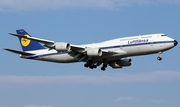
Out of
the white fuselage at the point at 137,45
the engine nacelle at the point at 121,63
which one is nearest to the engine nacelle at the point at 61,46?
the white fuselage at the point at 137,45

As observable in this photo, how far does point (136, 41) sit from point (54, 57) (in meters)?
13.7

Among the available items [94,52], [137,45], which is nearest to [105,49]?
[94,52]

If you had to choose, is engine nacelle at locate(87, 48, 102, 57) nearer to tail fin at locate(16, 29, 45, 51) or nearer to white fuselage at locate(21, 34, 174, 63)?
white fuselage at locate(21, 34, 174, 63)

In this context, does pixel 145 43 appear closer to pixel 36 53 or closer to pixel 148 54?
pixel 148 54

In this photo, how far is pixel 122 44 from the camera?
7231 cm

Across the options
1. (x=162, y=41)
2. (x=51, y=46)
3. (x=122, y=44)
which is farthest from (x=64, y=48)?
(x=162, y=41)

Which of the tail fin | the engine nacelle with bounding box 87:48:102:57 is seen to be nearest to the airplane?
the engine nacelle with bounding box 87:48:102:57

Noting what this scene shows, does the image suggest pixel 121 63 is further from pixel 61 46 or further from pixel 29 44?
pixel 29 44

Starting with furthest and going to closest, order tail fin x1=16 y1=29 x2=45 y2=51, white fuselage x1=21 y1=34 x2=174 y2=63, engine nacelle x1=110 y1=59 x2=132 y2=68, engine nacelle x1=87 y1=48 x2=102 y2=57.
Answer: tail fin x1=16 y1=29 x2=45 y2=51 < engine nacelle x1=110 y1=59 x2=132 y2=68 < engine nacelle x1=87 y1=48 x2=102 y2=57 < white fuselage x1=21 y1=34 x2=174 y2=63

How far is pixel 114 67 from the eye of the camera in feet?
263

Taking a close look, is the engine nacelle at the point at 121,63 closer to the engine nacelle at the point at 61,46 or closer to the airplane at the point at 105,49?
the airplane at the point at 105,49

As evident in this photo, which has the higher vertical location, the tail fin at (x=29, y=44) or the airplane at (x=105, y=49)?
the tail fin at (x=29, y=44)

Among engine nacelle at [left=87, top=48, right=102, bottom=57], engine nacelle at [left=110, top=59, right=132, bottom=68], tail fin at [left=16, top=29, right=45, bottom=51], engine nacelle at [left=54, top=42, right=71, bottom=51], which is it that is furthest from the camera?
tail fin at [left=16, top=29, right=45, bottom=51]

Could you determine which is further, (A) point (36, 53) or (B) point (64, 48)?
(A) point (36, 53)
